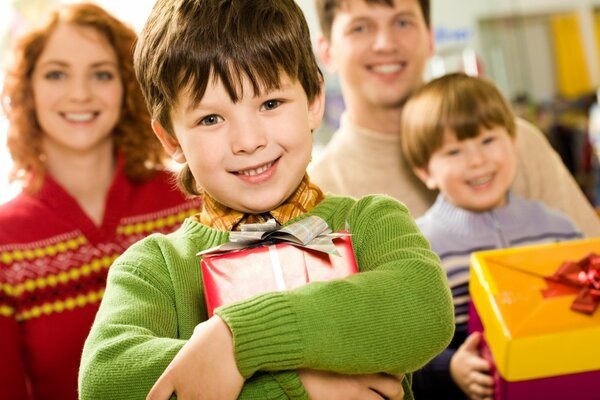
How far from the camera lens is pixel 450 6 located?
14.5 ft

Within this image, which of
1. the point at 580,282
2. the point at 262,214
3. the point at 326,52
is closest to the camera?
the point at 262,214

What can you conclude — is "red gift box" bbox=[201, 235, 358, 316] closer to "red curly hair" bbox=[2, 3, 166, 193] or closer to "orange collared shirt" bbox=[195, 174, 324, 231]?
"orange collared shirt" bbox=[195, 174, 324, 231]

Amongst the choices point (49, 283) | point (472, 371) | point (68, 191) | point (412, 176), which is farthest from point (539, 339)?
point (68, 191)

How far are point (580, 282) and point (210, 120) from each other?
0.69 meters

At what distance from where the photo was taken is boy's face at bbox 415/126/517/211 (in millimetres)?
1736

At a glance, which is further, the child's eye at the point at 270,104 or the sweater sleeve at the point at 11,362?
the sweater sleeve at the point at 11,362

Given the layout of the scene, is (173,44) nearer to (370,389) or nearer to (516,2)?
(370,389)

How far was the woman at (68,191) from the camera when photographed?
176 cm

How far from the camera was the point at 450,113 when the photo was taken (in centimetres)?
175

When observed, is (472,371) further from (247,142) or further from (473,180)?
(247,142)

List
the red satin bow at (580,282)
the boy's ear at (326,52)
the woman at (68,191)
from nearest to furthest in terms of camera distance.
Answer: the red satin bow at (580,282)
the woman at (68,191)
the boy's ear at (326,52)

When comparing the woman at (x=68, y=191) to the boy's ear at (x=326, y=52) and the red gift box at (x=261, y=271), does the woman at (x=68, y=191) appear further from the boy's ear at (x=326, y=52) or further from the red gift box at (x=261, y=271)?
the red gift box at (x=261, y=271)

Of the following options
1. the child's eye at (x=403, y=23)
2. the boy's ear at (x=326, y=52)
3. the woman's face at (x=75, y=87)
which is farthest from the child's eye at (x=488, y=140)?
the woman's face at (x=75, y=87)

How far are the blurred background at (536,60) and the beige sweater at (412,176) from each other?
0.94 metres
